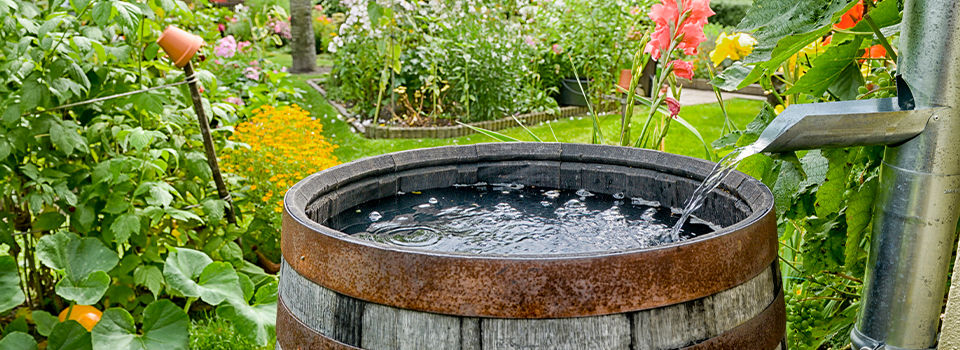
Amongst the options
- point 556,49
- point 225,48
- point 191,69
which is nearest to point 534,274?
point 191,69

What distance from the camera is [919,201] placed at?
0.96 meters

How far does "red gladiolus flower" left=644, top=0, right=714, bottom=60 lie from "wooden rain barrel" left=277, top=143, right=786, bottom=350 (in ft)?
2.64

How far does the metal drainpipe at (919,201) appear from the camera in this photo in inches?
36.5

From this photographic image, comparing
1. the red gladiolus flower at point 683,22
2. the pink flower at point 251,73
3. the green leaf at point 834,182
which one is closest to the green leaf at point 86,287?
the red gladiolus flower at point 683,22

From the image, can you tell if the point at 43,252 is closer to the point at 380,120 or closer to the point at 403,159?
the point at 403,159

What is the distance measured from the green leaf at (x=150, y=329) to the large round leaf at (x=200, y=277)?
2.5 inches

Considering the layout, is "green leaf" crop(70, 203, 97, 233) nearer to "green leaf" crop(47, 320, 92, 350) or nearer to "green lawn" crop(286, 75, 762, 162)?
"green leaf" crop(47, 320, 92, 350)

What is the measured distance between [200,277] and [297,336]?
1.16m

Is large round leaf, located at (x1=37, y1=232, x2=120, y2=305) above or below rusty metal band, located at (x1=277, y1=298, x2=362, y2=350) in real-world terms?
below

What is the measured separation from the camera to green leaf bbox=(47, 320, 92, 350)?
7.15 feet

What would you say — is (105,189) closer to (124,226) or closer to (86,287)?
(124,226)

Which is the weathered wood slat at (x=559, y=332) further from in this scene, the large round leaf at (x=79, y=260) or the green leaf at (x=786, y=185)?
the large round leaf at (x=79, y=260)

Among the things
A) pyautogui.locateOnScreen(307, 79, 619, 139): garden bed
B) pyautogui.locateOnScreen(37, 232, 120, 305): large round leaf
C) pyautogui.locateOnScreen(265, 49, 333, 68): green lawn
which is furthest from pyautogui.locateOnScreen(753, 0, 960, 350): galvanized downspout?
pyautogui.locateOnScreen(265, 49, 333, 68): green lawn

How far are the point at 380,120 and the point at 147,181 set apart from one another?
11.7ft
